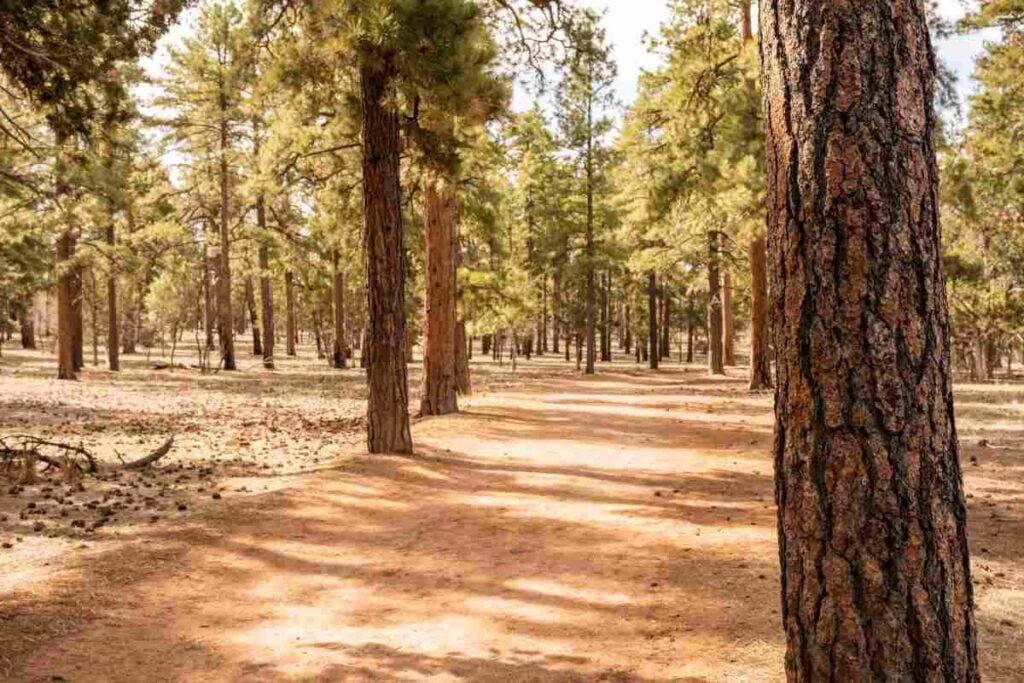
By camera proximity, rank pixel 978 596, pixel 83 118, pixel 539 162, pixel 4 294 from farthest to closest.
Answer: pixel 539 162, pixel 4 294, pixel 83 118, pixel 978 596

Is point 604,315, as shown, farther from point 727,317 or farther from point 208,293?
point 208,293

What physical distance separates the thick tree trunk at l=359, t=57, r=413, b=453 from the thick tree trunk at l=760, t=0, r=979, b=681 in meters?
8.06

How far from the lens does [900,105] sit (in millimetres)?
Result: 2416

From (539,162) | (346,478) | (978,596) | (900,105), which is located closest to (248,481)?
(346,478)

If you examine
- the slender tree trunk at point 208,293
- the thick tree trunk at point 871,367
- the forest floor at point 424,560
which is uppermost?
the slender tree trunk at point 208,293

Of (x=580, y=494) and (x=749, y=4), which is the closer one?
(x=580, y=494)

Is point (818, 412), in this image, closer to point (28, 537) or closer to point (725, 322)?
point (28, 537)

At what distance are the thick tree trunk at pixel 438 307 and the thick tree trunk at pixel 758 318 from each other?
29.4 feet

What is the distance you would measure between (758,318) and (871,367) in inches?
742

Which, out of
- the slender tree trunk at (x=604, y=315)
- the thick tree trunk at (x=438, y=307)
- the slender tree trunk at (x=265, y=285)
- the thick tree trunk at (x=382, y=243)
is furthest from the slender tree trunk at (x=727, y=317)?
the thick tree trunk at (x=382, y=243)

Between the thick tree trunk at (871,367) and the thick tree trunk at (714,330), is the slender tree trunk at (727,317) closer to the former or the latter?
the thick tree trunk at (714,330)

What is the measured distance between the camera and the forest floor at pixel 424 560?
4344 millimetres

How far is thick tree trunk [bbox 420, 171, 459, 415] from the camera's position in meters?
14.7

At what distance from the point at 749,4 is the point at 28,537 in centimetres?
1837
